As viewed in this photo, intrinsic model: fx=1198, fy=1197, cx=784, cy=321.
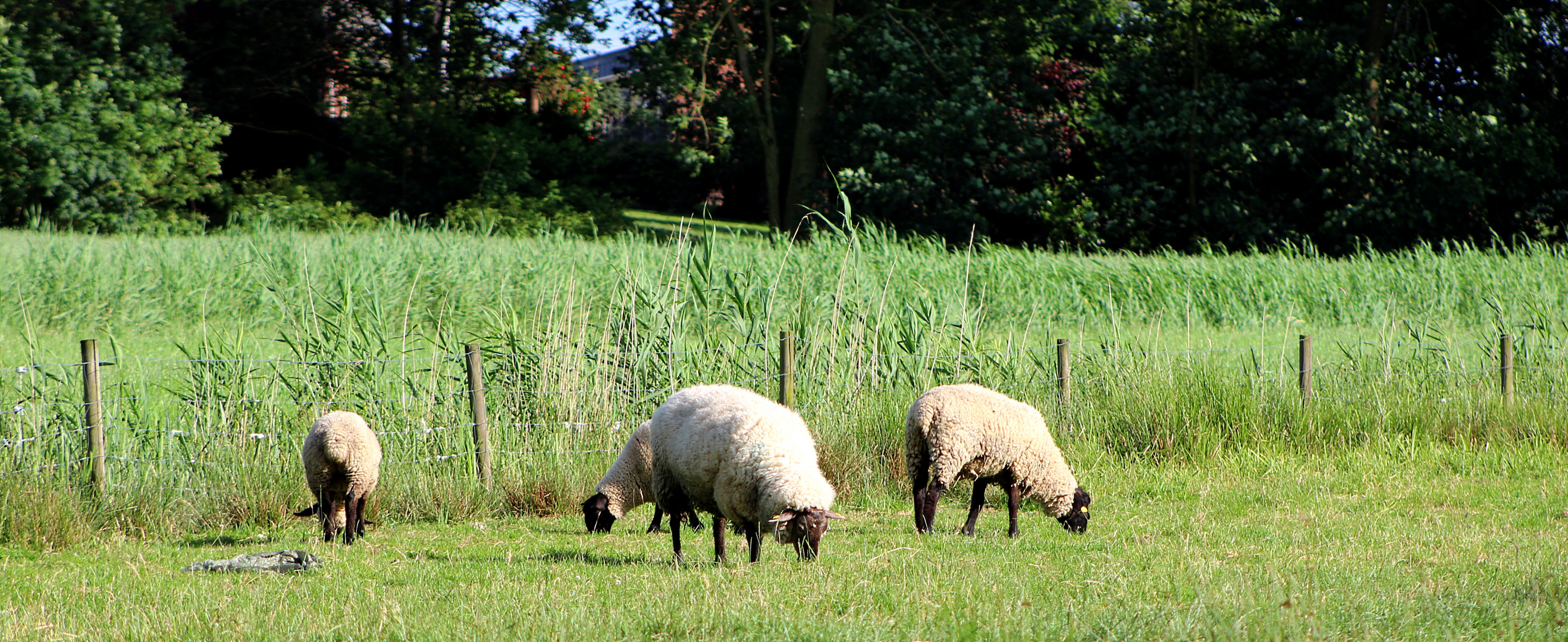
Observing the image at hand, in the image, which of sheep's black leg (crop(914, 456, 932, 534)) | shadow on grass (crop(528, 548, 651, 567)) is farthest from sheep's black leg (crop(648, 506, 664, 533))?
sheep's black leg (crop(914, 456, 932, 534))

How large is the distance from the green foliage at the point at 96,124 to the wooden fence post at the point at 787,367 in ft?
75.5

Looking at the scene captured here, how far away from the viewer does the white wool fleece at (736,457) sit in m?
5.66

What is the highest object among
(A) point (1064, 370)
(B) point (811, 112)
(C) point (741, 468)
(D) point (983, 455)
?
(B) point (811, 112)

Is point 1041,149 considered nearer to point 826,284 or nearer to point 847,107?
point 847,107

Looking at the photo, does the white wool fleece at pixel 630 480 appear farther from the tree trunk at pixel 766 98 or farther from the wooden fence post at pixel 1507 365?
the tree trunk at pixel 766 98

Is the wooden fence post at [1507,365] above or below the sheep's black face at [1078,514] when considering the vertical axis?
above

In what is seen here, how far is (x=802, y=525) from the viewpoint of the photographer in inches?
223

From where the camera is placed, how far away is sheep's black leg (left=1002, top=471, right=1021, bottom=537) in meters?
7.01

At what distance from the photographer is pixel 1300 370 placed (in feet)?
32.8

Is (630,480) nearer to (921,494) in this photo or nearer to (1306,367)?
(921,494)

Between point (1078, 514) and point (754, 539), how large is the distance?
2.15 metres

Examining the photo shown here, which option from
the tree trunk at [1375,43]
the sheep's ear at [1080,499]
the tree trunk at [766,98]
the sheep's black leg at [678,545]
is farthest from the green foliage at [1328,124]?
the sheep's black leg at [678,545]

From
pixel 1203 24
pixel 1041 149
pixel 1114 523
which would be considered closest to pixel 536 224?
pixel 1041 149

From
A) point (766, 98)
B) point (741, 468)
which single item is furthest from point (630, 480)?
point (766, 98)
